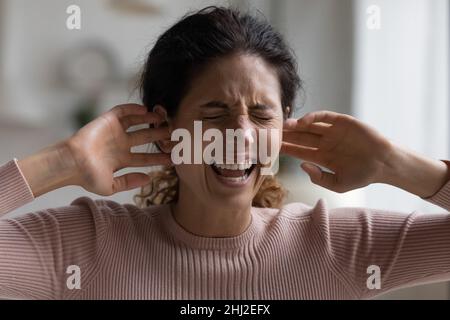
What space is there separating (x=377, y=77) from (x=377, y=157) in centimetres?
67

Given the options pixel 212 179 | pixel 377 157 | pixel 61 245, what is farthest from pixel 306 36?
pixel 61 245

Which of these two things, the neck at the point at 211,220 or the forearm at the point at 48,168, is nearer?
the forearm at the point at 48,168

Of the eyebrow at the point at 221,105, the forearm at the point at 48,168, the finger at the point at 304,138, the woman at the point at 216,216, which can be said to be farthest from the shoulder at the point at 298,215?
the forearm at the point at 48,168

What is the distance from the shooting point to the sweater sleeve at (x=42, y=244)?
0.88 meters

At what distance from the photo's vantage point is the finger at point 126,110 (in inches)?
38.6

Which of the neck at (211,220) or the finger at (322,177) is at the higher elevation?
the finger at (322,177)

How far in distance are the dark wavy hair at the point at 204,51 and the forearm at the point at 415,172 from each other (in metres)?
0.21

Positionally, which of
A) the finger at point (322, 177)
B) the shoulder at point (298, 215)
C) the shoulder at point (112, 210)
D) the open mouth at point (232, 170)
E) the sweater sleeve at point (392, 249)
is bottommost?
the sweater sleeve at point (392, 249)

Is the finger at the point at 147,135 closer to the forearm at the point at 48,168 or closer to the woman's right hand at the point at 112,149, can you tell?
the woman's right hand at the point at 112,149

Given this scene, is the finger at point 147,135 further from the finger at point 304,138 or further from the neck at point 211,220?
the finger at point 304,138

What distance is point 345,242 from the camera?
989mm

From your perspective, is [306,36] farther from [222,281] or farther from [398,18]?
[222,281]

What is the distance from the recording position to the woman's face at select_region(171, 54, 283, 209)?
92 cm

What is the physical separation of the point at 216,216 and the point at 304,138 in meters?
0.23
